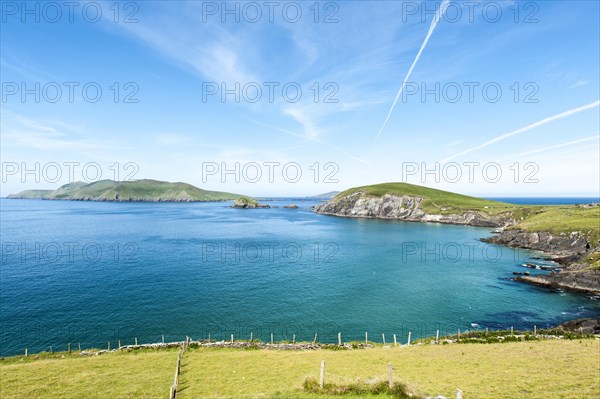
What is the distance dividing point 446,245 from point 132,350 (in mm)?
119712

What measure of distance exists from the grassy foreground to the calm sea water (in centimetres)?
1067

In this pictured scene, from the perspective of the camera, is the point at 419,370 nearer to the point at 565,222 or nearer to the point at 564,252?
the point at 564,252

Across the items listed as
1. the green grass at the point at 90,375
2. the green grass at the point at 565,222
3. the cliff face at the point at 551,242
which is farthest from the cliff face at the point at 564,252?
the green grass at the point at 90,375

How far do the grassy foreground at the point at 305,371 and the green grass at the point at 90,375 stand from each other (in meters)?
0.10

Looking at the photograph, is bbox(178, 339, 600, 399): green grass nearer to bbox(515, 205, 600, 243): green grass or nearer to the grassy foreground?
the grassy foreground

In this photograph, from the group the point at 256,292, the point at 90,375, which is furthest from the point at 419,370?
the point at 256,292

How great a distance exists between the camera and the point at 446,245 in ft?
408

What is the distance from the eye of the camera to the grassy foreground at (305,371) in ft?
80.2

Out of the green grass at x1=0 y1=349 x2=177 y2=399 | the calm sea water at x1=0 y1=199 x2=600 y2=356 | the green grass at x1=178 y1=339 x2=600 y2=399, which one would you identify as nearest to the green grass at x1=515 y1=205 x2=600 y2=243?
the calm sea water at x1=0 y1=199 x2=600 y2=356

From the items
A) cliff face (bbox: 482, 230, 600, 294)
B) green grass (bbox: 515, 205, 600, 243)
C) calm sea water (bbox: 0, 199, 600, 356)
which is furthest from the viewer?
green grass (bbox: 515, 205, 600, 243)

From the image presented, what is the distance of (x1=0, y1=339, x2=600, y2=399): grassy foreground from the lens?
80.2ft

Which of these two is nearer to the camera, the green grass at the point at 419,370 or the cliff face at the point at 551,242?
the green grass at the point at 419,370

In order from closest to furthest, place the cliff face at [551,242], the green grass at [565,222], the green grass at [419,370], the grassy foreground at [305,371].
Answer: the green grass at [419,370] < the grassy foreground at [305,371] < the cliff face at [551,242] < the green grass at [565,222]

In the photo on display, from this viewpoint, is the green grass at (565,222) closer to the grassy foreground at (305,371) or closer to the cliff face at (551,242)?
the cliff face at (551,242)
